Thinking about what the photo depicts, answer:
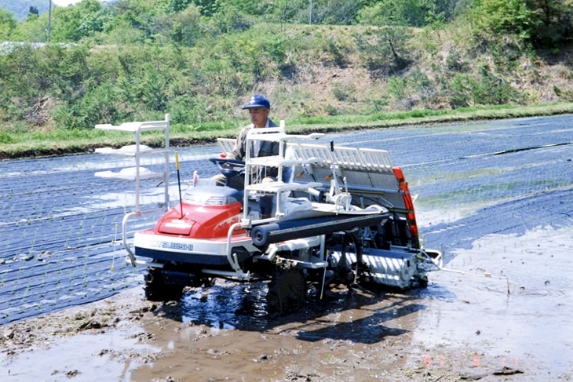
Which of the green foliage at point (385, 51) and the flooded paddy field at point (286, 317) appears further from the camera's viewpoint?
the green foliage at point (385, 51)

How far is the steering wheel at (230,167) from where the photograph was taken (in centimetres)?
887

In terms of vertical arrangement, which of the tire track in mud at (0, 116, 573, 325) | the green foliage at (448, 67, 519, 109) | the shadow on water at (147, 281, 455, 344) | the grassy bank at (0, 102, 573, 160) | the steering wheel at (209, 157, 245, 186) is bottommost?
the shadow on water at (147, 281, 455, 344)

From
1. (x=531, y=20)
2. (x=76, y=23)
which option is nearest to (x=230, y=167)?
(x=531, y=20)

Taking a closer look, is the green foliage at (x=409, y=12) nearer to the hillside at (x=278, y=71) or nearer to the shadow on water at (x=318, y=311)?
the hillside at (x=278, y=71)

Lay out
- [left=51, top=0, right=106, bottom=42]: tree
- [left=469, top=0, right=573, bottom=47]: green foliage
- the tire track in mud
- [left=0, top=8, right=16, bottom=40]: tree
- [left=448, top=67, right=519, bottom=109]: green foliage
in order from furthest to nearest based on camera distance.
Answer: [left=51, top=0, right=106, bottom=42]: tree → [left=0, top=8, right=16, bottom=40]: tree → [left=469, top=0, right=573, bottom=47]: green foliage → [left=448, top=67, right=519, bottom=109]: green foliage → the tire track in mud

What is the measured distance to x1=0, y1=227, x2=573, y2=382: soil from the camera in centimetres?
711

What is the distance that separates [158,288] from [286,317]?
1319 millimetres

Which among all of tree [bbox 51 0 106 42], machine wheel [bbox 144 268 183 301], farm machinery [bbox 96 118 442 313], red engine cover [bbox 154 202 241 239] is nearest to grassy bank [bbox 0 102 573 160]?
farm machinery [bbox 96 118 442 313]

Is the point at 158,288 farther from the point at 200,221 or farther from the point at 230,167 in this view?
the point at 230,167

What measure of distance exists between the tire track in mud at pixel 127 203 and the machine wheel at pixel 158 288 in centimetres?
61

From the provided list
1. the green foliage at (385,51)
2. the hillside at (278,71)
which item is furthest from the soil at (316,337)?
the green foliage at (385,51)

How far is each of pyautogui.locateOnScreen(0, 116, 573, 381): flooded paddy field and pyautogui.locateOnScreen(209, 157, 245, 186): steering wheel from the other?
1266 mm

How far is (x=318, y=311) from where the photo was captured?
891 centimetres

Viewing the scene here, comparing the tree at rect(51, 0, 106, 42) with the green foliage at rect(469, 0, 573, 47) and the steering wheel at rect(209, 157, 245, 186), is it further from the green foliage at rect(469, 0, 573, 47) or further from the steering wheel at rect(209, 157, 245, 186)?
the steering wheel at rect(209, 157, 245, 186)
